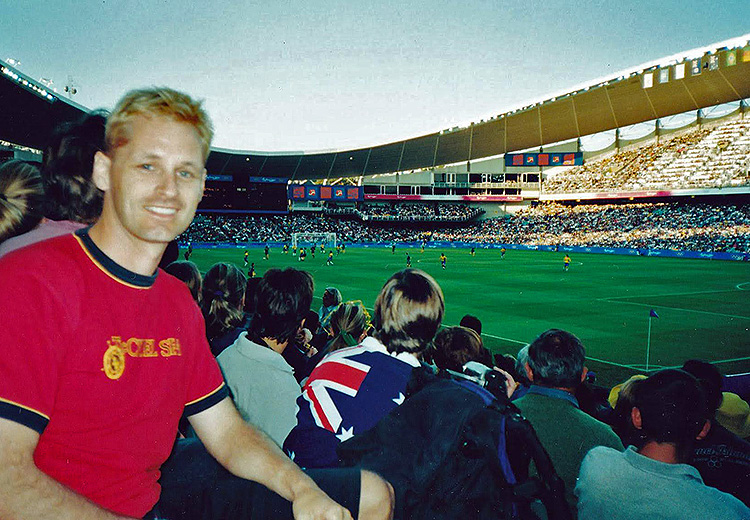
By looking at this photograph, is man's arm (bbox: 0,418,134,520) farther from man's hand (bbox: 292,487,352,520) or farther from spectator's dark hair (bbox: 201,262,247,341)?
spectator's dark hair (bbox: 201,262,247,341)

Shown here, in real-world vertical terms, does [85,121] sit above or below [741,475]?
above

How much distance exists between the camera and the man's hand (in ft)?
5.02

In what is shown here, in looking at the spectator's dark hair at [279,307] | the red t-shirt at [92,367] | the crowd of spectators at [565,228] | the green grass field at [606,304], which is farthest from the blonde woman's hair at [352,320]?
the crowd of spectators at [565,228]

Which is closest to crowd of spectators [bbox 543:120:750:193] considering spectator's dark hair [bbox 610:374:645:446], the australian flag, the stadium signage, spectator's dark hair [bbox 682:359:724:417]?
the stadium signage

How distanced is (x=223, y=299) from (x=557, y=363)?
10.6ft

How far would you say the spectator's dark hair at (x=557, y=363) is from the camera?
13.6 feet

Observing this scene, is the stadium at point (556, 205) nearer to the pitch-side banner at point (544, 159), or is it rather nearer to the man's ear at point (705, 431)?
the pitch-side banner at point (544, 159)

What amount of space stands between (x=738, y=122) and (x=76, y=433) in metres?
92.5

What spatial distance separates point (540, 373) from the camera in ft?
13.7

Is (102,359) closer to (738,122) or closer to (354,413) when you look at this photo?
(354,413)

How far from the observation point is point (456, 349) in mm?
5082

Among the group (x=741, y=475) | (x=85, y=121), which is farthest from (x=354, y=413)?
(x=741, y=475)

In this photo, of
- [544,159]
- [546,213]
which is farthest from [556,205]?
[544,159]

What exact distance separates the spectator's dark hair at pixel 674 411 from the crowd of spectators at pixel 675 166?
75250mm
